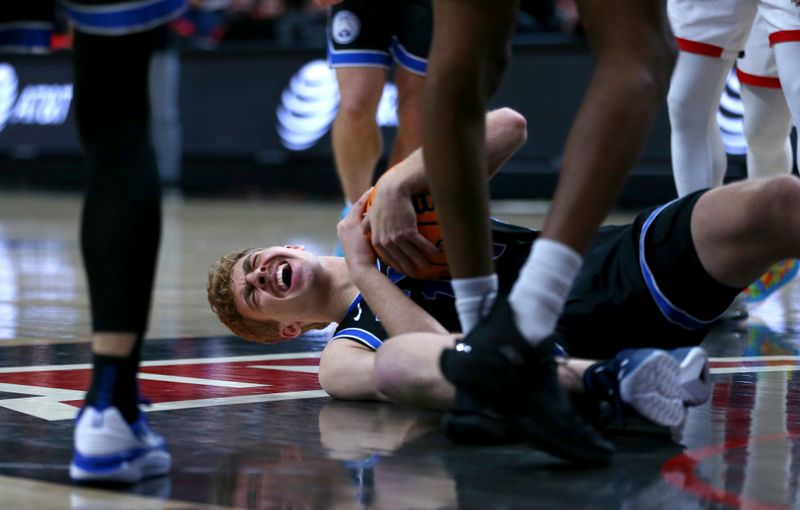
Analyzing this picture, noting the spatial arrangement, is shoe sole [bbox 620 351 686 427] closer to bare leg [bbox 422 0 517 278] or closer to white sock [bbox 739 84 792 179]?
bare leg [bbox 422 0 517 278]

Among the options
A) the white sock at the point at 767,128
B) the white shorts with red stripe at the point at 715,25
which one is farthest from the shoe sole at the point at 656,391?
the white sock at the point at 767,128

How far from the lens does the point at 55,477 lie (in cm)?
228

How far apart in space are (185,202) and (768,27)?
834cm

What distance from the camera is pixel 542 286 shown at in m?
2.31

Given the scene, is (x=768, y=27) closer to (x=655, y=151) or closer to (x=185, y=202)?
(x=655, y=151)

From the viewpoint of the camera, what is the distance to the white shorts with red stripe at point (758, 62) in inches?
183

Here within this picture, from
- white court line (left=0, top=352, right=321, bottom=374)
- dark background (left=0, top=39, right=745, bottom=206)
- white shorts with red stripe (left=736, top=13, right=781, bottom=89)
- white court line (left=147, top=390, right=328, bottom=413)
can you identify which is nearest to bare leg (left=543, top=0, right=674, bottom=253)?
white court line (left=147, top=390, right=328, bottom=413)

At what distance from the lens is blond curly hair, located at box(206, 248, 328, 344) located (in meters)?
3.44

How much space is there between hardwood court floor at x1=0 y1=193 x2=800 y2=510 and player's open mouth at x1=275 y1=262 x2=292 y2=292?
0.77ft

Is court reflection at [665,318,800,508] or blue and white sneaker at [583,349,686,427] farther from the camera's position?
blue and white sneaker at [583,349,686,427]

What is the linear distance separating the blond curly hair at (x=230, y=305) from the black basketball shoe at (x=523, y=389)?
1195 millimetres

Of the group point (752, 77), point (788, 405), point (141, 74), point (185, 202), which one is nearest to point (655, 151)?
point (185, 202)

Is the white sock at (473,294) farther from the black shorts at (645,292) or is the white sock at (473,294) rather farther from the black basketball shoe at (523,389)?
the black shorts at (645,292)

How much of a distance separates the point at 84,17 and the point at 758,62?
3.00 meters
